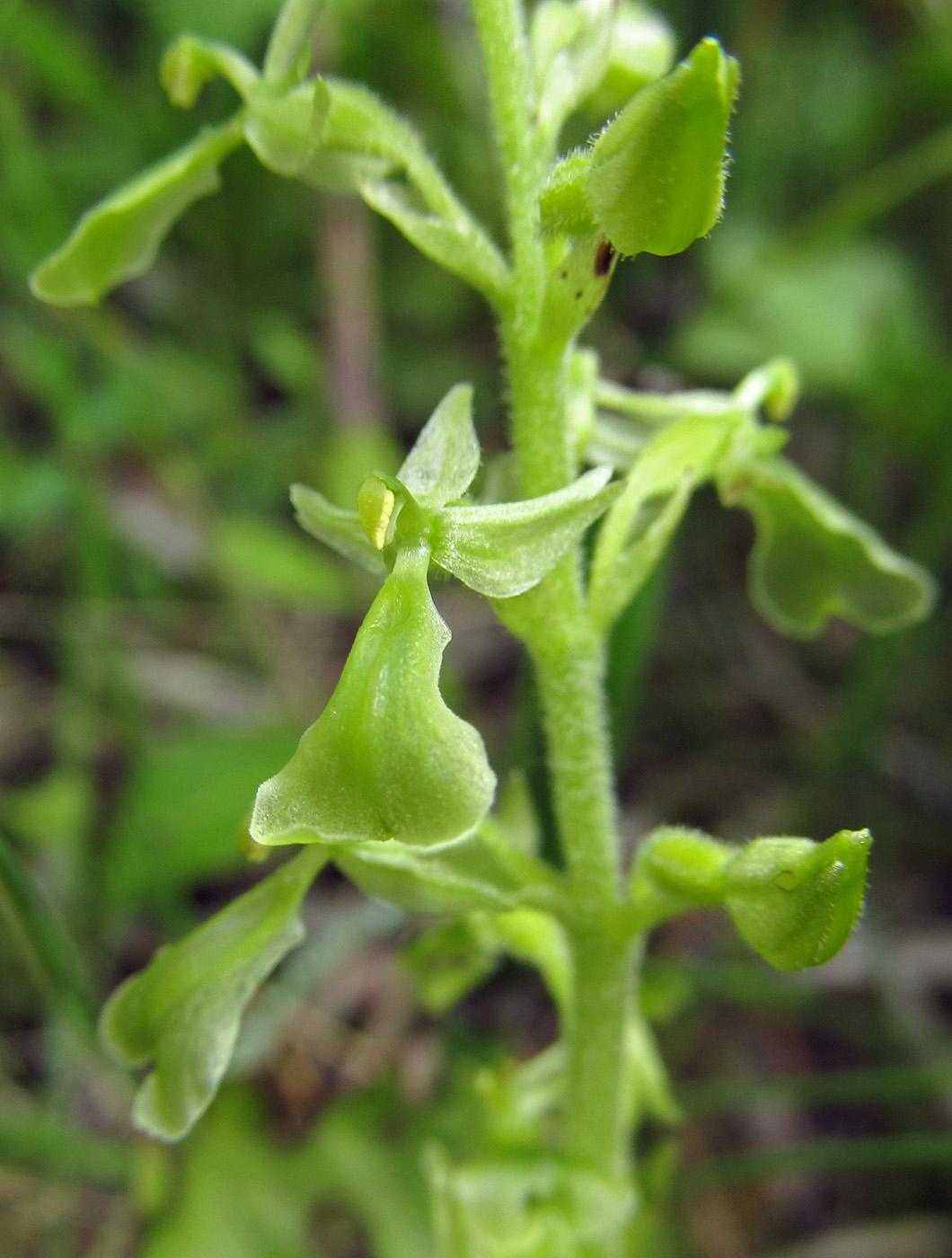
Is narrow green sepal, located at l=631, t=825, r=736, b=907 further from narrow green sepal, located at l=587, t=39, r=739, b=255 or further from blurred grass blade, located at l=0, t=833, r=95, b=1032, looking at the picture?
blurred grass blade, located at l=0, t=833, r=95, b=1032

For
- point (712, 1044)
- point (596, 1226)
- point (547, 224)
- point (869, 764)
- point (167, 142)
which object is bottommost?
point (712, 1044)

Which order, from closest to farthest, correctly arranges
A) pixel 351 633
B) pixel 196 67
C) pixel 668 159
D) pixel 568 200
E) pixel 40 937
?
pixel 668 159, pixel 568 200, pixel 196 67, pixel 40 937, pixel 351 633

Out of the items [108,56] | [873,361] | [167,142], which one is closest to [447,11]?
[167,142]

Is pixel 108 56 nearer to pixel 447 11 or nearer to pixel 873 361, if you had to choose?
pixel 447 11

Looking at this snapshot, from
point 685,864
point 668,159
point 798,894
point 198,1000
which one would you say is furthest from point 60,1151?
point 668,159

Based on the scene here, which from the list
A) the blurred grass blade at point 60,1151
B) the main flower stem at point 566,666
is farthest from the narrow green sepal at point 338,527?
the blurred grass blade at point 60,1151

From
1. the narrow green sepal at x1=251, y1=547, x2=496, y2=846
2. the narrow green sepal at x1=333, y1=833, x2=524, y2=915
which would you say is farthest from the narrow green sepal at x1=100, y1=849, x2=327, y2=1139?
the narrow green sepal at x1=251, y1=547, x2=496, y2=846

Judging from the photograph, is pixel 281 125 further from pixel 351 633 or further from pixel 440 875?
pixel 351 633
